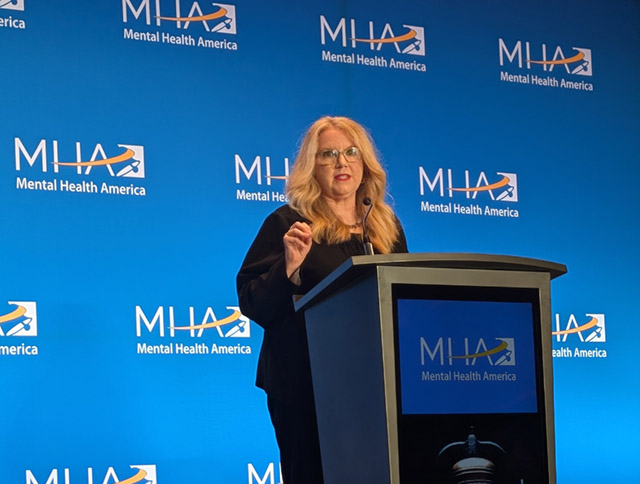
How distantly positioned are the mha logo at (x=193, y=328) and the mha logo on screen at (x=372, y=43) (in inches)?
59.4

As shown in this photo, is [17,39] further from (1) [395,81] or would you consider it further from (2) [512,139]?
(2) [512,139]

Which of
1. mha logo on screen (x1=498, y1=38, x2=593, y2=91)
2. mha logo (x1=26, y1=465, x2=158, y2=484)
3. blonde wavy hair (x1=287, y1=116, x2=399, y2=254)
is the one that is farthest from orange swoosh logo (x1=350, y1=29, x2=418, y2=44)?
mha logo (x1=26, y1=465, x2=158, y2=484)

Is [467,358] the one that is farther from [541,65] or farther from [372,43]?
[541,65]

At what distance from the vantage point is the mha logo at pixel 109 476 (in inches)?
142

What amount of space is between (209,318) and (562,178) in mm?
2238

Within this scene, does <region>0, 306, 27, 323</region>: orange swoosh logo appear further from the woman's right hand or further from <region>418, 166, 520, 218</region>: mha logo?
<region>418, 166, 520, 218</region>: mha logo

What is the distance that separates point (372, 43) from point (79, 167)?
68.1 inches

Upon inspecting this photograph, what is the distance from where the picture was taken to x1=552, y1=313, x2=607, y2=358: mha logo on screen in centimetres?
472

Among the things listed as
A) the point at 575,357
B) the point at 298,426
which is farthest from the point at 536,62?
the point at 298,426

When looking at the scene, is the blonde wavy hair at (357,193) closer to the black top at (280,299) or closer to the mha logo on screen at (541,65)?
the black top at (280,299)

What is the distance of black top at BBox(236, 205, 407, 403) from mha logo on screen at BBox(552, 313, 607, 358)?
2.71 m

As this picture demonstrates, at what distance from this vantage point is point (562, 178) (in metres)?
4.94

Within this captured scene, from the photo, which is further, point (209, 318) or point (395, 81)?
point (395, 81)

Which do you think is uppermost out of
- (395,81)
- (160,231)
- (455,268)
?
(395,81)
